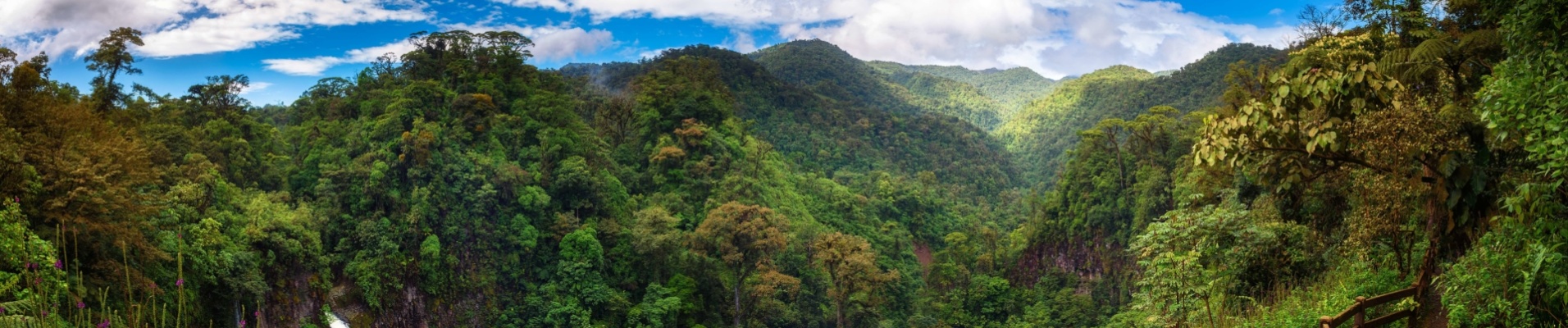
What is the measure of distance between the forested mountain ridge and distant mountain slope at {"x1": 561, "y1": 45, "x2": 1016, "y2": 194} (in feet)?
1.75

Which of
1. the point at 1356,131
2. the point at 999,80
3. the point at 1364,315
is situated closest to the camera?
the point at 1364,315

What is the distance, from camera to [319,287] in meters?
20.0

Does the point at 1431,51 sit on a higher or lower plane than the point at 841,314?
higher

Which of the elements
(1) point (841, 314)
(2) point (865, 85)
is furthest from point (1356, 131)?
(2) point (865, 85)

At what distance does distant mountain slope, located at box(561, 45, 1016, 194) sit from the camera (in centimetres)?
5138

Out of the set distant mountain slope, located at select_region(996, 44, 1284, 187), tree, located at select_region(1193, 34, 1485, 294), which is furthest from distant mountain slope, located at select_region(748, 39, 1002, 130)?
tree, located at select_region(1193, 34, 1485, 294)

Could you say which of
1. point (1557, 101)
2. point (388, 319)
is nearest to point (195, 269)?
point (388, 319)

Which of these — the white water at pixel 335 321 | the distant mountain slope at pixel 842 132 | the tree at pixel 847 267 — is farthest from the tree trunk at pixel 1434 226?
the distant mountain slope at pixel 842 132

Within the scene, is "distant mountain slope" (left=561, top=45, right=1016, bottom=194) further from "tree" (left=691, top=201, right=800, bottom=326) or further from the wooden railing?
the wooden railing

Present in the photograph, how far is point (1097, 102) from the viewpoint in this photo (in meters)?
78.2

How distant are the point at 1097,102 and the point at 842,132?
113 ft

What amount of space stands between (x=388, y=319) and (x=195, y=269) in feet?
20.8

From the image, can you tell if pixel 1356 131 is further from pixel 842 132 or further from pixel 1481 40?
pixel 842 132

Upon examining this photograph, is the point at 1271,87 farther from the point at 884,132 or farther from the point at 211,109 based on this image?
the point at 884,132
